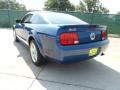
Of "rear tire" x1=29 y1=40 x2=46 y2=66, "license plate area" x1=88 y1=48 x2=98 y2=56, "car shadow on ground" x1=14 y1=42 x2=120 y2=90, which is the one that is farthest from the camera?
"rear tire" x1=29 y1=40 x2=46 y2=66

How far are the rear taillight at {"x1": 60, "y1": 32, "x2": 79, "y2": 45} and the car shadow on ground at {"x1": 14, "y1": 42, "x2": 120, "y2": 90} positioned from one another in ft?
2.66

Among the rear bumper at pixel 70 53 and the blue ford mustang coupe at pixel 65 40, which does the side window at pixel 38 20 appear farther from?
the rear bumper at pixel 70 53

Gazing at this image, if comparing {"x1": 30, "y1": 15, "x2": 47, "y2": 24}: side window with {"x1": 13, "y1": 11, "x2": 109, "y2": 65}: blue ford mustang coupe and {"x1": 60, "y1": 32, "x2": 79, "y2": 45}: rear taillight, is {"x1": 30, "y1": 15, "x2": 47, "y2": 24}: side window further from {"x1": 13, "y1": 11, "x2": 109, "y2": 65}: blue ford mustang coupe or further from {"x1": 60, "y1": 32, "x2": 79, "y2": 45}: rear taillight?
{"x1": 60, "y1": 32, "x2": 79, "y2": 45}: rear taillight

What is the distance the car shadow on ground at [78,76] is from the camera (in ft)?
11.8

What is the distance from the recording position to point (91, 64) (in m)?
4.81

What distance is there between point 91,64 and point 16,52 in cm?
246

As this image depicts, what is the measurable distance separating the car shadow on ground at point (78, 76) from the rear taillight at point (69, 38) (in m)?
0.81

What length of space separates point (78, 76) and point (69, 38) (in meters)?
0.94

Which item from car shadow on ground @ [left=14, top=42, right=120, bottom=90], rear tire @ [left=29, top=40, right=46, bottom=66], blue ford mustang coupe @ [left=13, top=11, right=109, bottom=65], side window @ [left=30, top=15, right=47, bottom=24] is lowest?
car shadow on ground @ [left=14, top=42, right=120, bottom=90]

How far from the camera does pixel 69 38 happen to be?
11.9ft

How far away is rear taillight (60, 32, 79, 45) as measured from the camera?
3.61 m

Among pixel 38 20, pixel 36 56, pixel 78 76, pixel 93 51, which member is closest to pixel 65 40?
pixel 93 51

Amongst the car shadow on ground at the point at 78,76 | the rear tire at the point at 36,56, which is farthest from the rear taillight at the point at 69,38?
the rear tire at the point at 36,56

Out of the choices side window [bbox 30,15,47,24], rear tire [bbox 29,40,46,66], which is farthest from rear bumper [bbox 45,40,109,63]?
side window [bbox 30,15,47,24]
